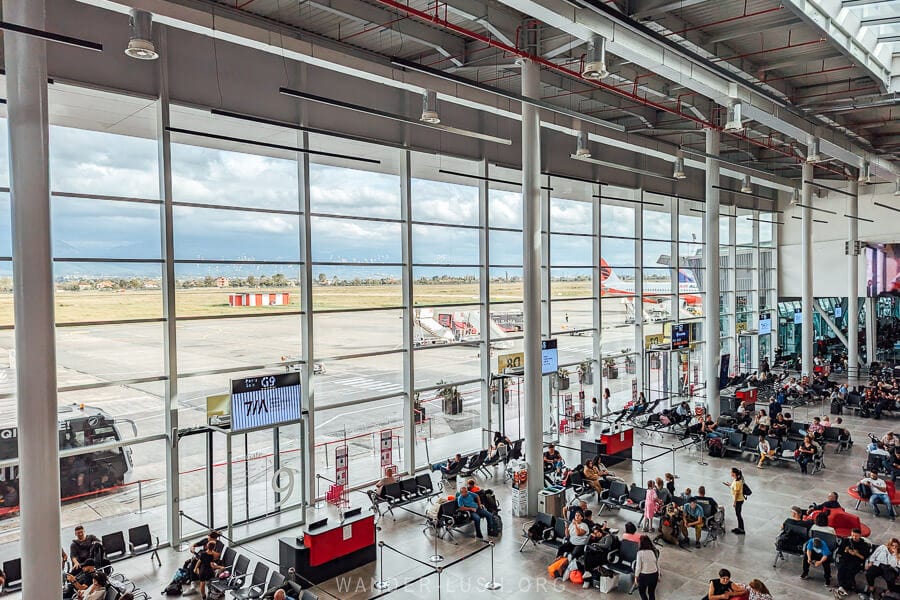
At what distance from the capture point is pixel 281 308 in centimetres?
1345

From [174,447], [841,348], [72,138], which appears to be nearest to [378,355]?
[174,447]

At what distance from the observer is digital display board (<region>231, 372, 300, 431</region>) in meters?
11.5

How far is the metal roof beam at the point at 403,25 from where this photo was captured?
38.4 ft

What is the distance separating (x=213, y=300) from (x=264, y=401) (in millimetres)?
2278

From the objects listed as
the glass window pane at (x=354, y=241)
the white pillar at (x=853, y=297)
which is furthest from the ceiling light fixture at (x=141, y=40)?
the white pillar at (x=853, y=297)

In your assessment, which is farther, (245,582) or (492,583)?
(492,583)

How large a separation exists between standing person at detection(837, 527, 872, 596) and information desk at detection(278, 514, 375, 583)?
7438 mm

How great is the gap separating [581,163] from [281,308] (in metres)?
11.7

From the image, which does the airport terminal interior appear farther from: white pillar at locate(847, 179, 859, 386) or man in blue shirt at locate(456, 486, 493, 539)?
white pillar at locate(847, 179, 859, 386)

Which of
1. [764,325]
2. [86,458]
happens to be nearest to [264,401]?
[86,458]

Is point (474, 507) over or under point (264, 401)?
under

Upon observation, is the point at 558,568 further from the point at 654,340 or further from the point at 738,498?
the point at 654,340

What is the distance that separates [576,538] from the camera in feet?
34.1

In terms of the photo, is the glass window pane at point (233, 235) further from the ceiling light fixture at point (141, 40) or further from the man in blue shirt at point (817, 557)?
the man in blue shirt at point (817, 557)
